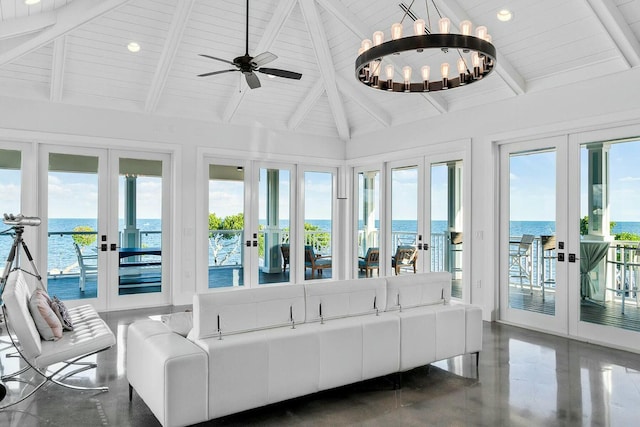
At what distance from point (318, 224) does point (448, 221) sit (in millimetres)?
2539

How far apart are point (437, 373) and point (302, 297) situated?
1463 millimetres

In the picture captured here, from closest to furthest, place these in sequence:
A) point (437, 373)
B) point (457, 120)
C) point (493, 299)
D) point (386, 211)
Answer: point (437, 373)
point (493, 299)
point (457, 120)
point (386, 211)

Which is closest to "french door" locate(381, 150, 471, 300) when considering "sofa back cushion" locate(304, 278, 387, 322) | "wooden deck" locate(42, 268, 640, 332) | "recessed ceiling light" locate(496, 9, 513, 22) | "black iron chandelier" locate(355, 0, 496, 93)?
"wooden deck" locate(42, 268, 640, 332)

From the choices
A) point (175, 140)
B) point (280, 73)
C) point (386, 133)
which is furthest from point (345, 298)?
point (386, 133)

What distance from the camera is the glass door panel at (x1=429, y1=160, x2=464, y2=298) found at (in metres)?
6.18

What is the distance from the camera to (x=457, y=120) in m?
6.11

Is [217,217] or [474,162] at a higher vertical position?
[474,162]

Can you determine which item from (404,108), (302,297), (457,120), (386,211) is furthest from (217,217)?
(302,297)

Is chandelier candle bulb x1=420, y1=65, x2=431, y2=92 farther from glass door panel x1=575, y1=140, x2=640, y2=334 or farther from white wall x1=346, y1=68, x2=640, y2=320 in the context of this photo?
glass door panel x1=575, y1=140, x2=640, y2=334

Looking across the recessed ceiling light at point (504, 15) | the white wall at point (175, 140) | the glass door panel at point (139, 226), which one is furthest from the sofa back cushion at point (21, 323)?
the recessed ceiling light at point (504, 15)

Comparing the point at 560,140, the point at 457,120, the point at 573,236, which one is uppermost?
the point at 457,120

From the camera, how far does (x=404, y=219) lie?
7141mm

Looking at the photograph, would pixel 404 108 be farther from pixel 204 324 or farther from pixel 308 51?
pixel 204 324

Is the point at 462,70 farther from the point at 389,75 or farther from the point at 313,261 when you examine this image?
the point at 313,261
